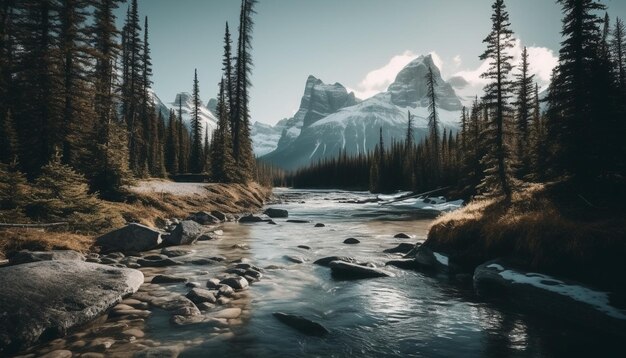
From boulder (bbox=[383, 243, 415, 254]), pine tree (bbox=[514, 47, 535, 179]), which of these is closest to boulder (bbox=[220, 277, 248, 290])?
boulder (bbox=[383, 243, 415, 254])

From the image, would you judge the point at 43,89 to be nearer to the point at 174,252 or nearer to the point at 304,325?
the point at 174,252

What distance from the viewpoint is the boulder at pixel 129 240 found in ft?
39.5

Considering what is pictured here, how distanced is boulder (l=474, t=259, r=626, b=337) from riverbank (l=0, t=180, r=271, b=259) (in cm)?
1227

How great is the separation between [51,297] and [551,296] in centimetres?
993

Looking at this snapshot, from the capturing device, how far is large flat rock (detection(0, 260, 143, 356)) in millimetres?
5262


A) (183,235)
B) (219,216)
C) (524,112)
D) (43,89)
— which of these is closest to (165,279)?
(183,235)

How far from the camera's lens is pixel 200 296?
25.0 feet

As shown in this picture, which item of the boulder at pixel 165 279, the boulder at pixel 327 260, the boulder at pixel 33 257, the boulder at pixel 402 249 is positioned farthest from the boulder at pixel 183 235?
the boulder at pixel 402 249

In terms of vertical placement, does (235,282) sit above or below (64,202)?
below

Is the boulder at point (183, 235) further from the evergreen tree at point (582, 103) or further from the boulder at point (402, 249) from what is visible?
the evergreen tree at point (582, 103)

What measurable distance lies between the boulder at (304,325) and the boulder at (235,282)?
232cm

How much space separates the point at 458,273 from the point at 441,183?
42202 mm

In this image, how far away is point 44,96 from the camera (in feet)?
59.2

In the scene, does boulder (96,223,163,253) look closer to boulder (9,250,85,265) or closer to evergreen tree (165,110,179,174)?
boulder (9,250,85,265)
